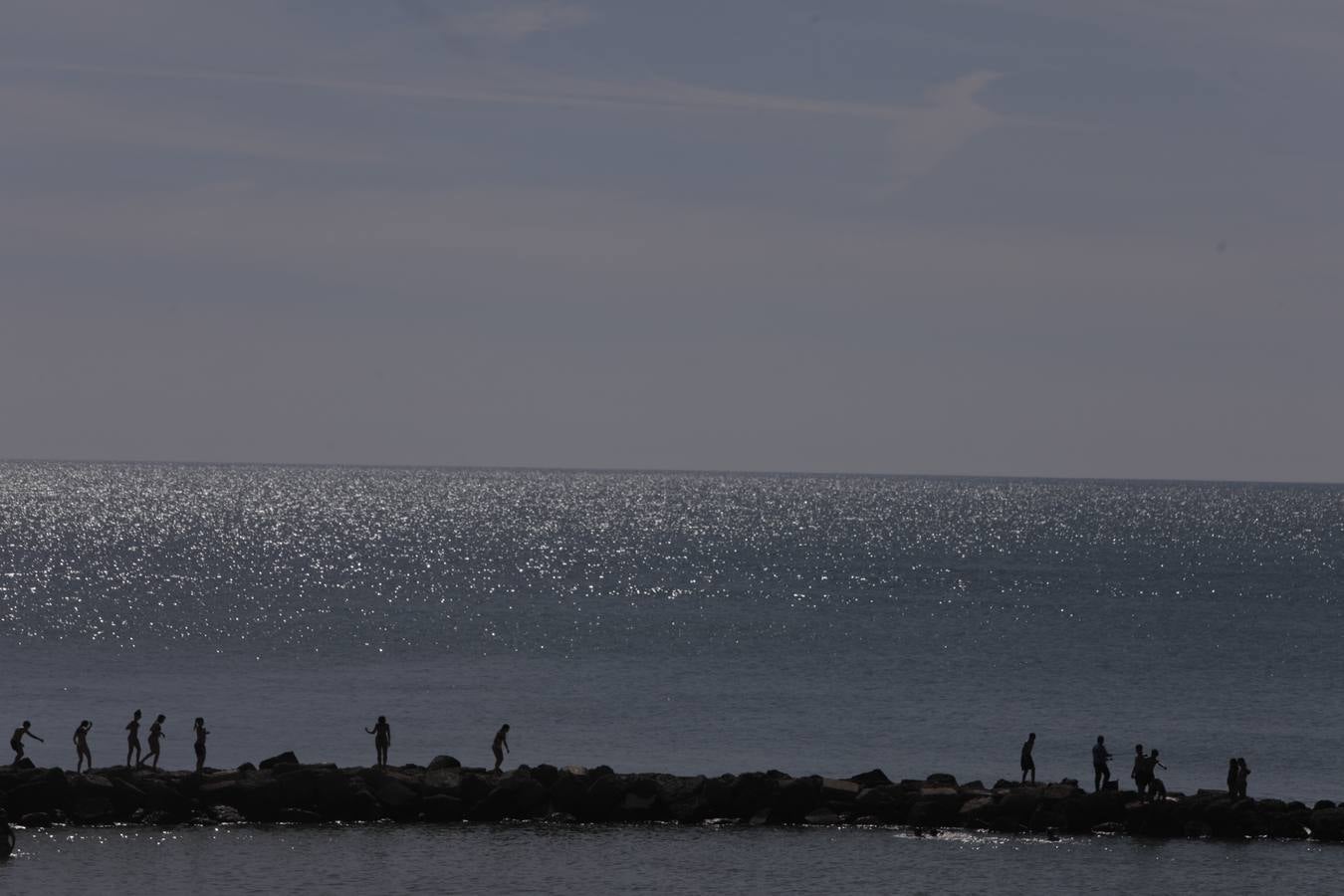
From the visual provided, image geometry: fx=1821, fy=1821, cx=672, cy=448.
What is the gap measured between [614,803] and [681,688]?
88.8ft

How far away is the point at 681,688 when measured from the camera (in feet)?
205

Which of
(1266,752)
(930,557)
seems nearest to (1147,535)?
(930,557)

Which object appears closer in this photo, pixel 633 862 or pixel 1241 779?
pixel 633 862

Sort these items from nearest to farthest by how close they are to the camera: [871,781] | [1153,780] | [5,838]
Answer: [5,838] < [1153,780] < [871,781]

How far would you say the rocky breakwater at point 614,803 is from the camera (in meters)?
34.4

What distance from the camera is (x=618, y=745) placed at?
49594 mm

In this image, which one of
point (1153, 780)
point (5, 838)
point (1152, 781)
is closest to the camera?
point (5, 838)

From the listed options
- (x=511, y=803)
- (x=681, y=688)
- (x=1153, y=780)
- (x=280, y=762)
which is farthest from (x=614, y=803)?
(x=681, y=688)

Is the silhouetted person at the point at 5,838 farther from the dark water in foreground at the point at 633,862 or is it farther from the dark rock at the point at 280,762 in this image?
the dark rock at the point at 280,762

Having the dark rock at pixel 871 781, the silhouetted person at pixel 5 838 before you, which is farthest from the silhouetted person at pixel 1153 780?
the silhouetted person at pixel 5 838

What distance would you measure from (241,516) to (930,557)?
90135mm

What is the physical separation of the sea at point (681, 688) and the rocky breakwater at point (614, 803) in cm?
71

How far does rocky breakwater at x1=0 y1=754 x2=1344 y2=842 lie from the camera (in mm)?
34438

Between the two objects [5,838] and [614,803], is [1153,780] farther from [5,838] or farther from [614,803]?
[5,838]
